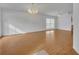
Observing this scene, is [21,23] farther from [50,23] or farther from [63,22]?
[63,22]

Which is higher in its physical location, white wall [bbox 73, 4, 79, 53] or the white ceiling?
the white ceiling

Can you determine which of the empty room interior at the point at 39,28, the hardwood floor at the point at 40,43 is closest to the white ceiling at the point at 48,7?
the empty room interior at the point at 39,28

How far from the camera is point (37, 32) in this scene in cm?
157

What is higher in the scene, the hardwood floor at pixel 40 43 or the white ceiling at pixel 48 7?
the white ceiling at pixel 48 7

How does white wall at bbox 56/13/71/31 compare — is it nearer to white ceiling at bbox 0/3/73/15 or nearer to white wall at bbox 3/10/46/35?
white ceiling at bbox 0/3/73/15

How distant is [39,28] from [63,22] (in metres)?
0.36

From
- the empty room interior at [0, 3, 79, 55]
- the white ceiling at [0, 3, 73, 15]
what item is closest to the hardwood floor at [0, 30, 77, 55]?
the empty room interior at [0, 3, 79, 55]

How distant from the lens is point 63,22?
1.56m

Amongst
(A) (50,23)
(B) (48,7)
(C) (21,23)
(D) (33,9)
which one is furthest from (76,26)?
(C) (21,23)

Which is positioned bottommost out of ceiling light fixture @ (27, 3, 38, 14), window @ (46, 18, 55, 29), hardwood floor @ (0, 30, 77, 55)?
hardwood floor @ (0, 30, 77, 55)

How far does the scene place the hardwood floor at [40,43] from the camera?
61.1 inches

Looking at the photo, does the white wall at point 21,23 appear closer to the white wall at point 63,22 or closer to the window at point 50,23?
the window at point 50,23

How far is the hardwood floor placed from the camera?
61.1 inches

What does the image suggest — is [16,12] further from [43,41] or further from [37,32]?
[43,41]
